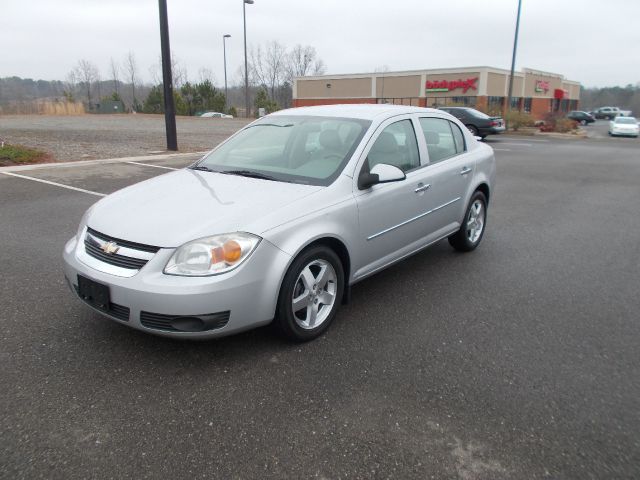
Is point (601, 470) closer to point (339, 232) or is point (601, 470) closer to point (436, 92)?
point (339, 232)

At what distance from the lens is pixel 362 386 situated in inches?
117

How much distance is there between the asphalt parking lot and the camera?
2377mm

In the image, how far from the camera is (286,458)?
239 cm

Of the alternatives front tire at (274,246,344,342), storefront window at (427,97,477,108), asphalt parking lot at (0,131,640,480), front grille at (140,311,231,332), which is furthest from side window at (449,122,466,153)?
storefront window at (427,97,477,108)

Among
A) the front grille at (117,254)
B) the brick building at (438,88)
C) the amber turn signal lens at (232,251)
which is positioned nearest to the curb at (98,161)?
the front grille at (117,254)

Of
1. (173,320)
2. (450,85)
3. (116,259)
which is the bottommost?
(173,320)

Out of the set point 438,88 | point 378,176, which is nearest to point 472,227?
point 378,176

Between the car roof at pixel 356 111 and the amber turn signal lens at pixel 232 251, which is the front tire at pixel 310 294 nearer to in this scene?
the amber turn signal lens at pixel 232 251

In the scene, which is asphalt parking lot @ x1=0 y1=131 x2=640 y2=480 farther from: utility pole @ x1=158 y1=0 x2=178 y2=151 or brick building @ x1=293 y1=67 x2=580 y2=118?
brick building @ x1=293 y1=67 x2=580 y2=118

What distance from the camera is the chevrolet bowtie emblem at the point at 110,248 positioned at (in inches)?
122

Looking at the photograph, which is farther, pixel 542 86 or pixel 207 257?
pixel 542 86

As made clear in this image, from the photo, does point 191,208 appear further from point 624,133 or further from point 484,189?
point 624,133

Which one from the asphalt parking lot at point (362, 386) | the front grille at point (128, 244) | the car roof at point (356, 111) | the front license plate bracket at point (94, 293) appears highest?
the car roof at point (356, 111)

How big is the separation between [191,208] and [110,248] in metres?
0.55
